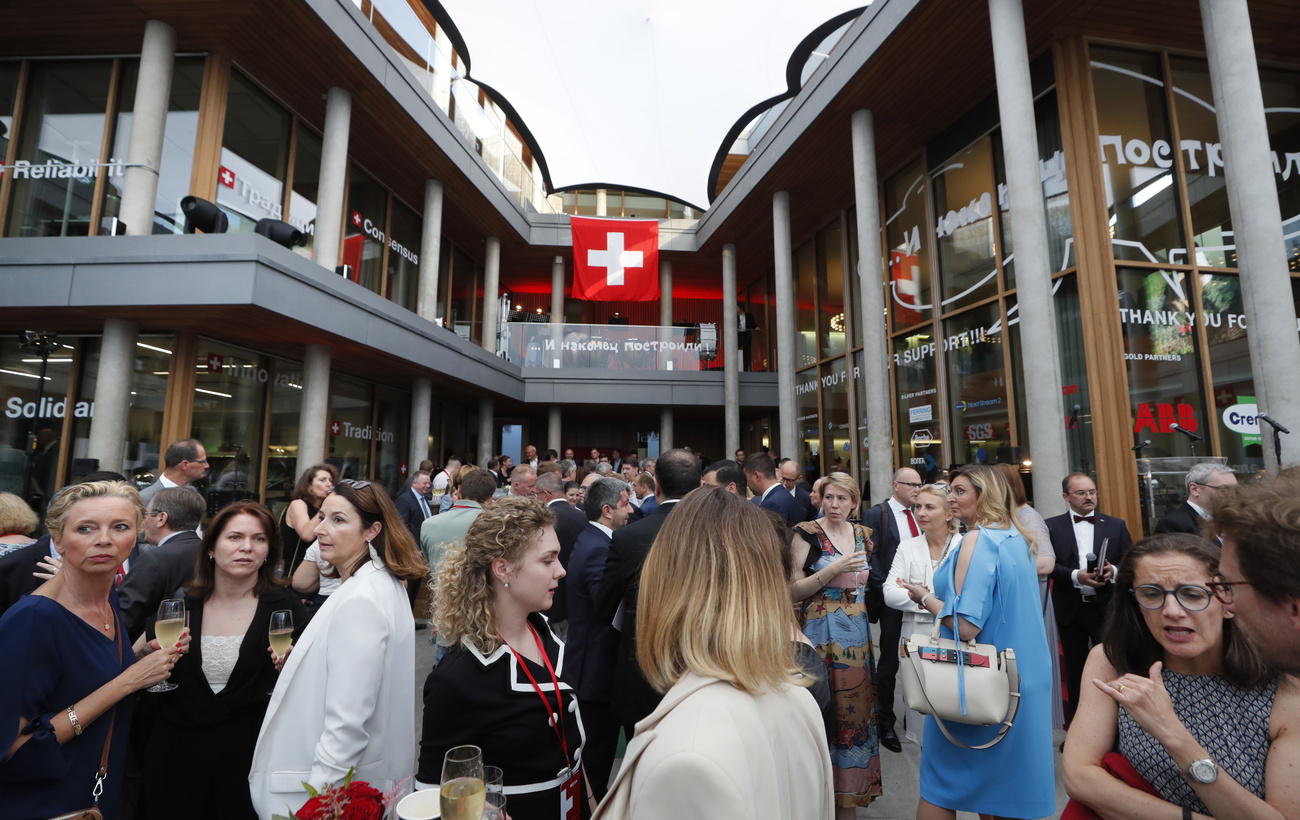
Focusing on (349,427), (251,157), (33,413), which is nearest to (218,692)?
(33,413)

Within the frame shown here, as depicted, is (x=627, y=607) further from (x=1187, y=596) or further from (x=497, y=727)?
(x=1187, y=596)

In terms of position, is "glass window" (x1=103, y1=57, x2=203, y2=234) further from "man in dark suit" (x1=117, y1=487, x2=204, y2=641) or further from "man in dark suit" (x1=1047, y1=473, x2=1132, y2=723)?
"man in dark suit" (x1=1047, y1=473, x2=1132, y2=723)

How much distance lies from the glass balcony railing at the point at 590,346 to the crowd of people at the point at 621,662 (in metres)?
13.7

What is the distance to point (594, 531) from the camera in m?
3.89

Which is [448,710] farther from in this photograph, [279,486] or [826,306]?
[826,306]

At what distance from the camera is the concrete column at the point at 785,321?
14.7 m

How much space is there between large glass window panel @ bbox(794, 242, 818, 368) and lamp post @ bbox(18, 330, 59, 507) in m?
14.8

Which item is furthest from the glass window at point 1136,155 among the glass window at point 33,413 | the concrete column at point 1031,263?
the glass window at point 33,413

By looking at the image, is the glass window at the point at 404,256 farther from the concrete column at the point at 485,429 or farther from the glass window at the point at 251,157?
the glass window at the point at 251,157

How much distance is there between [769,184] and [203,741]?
14279mm

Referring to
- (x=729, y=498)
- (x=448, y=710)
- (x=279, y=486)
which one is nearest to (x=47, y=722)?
(x=448, y=710)

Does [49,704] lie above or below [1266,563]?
below

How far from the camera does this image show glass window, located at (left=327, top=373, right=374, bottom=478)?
12500 millimetres

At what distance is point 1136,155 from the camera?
8961mm
